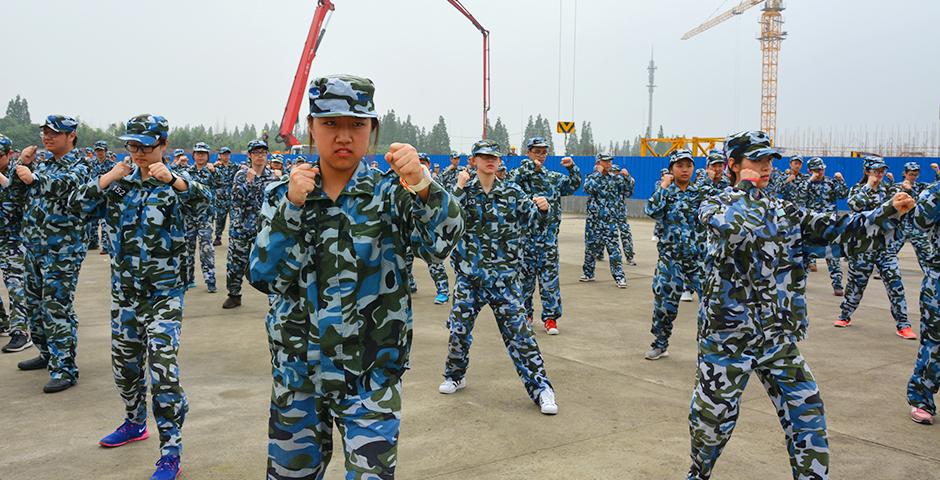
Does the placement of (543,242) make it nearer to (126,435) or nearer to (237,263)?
(237,263)

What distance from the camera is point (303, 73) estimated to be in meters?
33.0

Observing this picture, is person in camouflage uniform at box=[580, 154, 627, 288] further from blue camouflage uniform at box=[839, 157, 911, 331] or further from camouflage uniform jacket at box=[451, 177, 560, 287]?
camouflage uniform jacket at box=[451, 177, 560, 287]

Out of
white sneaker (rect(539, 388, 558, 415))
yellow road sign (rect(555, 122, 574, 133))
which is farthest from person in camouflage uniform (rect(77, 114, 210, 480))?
yellow road sign (rect(555, 122, 574, 133))

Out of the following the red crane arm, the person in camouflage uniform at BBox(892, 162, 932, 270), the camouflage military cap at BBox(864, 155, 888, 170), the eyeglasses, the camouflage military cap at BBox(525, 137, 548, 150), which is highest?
the red crane arm

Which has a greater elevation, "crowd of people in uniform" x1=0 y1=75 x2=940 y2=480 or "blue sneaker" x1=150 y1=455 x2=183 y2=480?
"crowd of people in uniform" x1=0 y1=75 x2=940 y2=480

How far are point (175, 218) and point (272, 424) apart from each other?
2525 mm

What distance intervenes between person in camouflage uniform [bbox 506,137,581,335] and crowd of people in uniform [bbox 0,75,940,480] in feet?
0.24

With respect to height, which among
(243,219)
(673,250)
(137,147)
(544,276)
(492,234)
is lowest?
(544,276)

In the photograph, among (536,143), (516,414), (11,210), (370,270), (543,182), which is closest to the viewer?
(370,270)

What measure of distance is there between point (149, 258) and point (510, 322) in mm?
2781

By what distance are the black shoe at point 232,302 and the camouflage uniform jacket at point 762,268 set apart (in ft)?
26.7

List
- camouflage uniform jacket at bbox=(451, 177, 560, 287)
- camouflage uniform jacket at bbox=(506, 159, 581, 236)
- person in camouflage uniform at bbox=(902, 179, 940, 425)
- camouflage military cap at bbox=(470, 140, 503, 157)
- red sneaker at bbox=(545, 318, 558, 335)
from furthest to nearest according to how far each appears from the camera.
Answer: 1. camouflage uniform jacket at bbox=(506, 159, 581, 236)
2. red sneaker at bbox=(545, 318, 558, 335)
3. camouflage military cap at bbox=(470, 140, 503, 157)
4. camouflage uniform jacket at bbox=(451, 177, 560, 287)
5. person in camouflage uniform at bbox=(902, 179, 940, 425)

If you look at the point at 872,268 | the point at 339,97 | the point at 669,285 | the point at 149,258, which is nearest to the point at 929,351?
the point at 669,285

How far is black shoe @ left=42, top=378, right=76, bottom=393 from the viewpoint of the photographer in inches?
258
